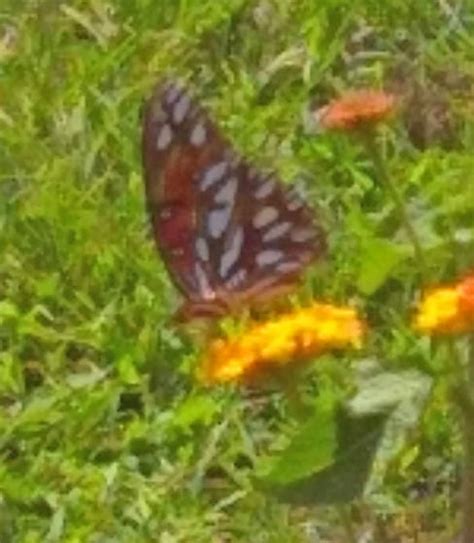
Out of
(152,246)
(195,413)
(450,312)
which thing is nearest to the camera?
(450,312)

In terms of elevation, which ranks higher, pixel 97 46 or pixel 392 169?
pixel 97 46

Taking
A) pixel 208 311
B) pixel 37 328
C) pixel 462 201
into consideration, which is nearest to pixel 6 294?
pixel 37 328

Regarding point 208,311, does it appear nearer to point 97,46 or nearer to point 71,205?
point 71,205

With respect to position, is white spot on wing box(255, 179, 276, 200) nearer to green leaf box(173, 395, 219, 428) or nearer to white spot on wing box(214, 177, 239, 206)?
white spot on wing box(214, 177, 239, 206)

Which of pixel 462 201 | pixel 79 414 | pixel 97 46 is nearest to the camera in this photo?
pixel 462 201

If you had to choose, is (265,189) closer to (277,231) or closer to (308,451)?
(277,231)

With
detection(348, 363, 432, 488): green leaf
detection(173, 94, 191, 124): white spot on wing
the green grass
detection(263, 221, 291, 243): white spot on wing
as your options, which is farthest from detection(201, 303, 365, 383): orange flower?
detection(173, 94, 191, 124): white spot on wing

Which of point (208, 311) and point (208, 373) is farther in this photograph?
point (208, 311)

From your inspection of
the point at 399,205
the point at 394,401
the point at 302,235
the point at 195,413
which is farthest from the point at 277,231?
the point at 394,401
